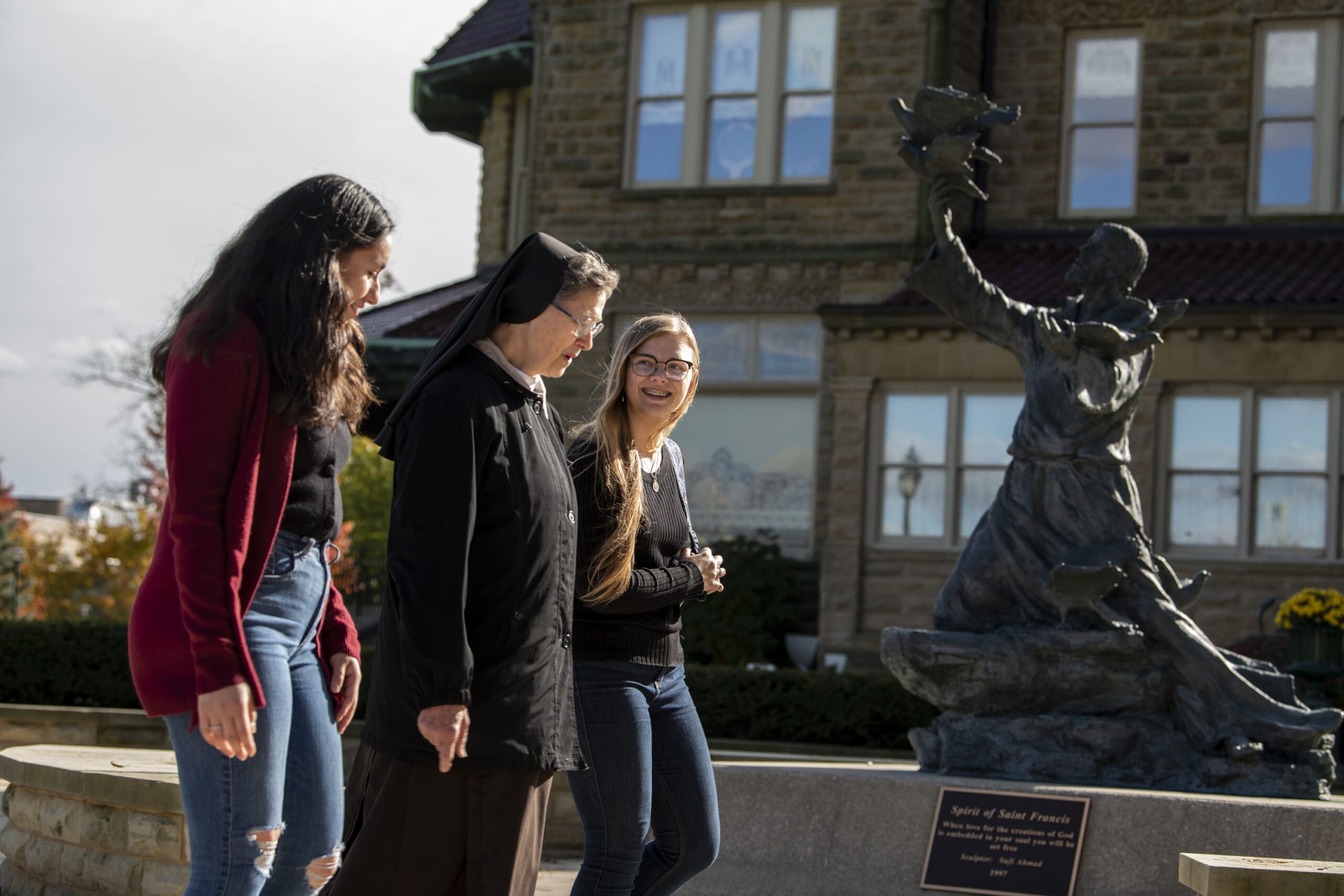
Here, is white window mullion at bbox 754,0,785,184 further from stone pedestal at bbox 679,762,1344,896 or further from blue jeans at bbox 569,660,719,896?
blue jeans at bbox 569,660,719,896

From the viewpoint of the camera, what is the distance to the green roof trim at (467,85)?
71.5 feet

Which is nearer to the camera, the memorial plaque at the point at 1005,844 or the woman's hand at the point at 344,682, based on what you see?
the woman's hand at the point at 344,682

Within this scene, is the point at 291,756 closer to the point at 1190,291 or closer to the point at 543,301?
the point at 543,301

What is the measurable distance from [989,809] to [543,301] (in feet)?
12.2

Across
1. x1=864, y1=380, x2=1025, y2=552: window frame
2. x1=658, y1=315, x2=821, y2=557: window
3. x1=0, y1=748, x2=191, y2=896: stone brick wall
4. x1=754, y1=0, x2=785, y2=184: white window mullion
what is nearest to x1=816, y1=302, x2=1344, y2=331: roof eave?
x1=864, y1=380, x2=1025, y2=552: window frame

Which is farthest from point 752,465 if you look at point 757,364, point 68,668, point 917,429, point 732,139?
point 68,668

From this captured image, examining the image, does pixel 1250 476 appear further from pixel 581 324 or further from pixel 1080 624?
pixel 581 324

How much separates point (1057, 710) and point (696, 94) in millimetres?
13800

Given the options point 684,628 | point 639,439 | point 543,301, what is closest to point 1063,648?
point 639,439

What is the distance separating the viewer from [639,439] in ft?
14.8

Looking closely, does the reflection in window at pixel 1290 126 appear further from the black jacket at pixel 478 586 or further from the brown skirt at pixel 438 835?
the brown skirt at pixel 438 835

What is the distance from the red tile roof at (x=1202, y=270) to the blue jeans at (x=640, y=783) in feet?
41.5

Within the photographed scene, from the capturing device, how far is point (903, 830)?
654cm

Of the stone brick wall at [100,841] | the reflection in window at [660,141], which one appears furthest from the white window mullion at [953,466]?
the stone brick wall at [100,841]
